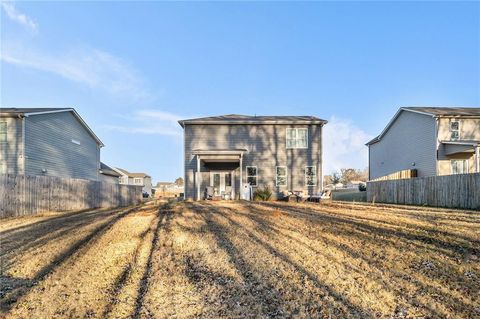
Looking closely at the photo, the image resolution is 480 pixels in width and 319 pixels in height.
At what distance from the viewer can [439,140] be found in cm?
1934

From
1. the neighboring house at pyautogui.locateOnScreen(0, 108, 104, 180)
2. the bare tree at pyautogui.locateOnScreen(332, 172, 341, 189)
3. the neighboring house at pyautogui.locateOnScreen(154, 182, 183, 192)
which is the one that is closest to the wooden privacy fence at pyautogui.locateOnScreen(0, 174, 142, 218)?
the neighboring house at pyautogui.locateOnScreen(0, 108, 104, 180)

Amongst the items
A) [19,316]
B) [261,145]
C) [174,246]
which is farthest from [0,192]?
[261,145]

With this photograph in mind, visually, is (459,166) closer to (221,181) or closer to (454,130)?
(454,130)

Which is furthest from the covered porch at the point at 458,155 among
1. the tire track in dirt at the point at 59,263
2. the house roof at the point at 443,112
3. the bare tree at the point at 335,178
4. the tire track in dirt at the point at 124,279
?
the bare tree at the point at 335,178

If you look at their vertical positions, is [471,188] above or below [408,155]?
below

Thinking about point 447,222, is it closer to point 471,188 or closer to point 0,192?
point 471,188

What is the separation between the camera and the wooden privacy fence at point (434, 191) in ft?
40.3

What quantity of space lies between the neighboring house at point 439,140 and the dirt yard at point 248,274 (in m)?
14.3

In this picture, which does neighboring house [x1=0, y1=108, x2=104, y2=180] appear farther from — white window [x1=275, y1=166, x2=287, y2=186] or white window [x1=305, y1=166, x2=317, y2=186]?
white window [x1=305, y1=166, x2=317, y2=186]

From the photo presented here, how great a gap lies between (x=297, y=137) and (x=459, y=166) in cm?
1069

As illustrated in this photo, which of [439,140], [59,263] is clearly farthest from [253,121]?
[59,263]

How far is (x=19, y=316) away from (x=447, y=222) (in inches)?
360

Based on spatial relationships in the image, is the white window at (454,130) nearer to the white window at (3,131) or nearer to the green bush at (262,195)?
the green bush at (262,195)

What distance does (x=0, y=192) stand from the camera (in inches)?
481
